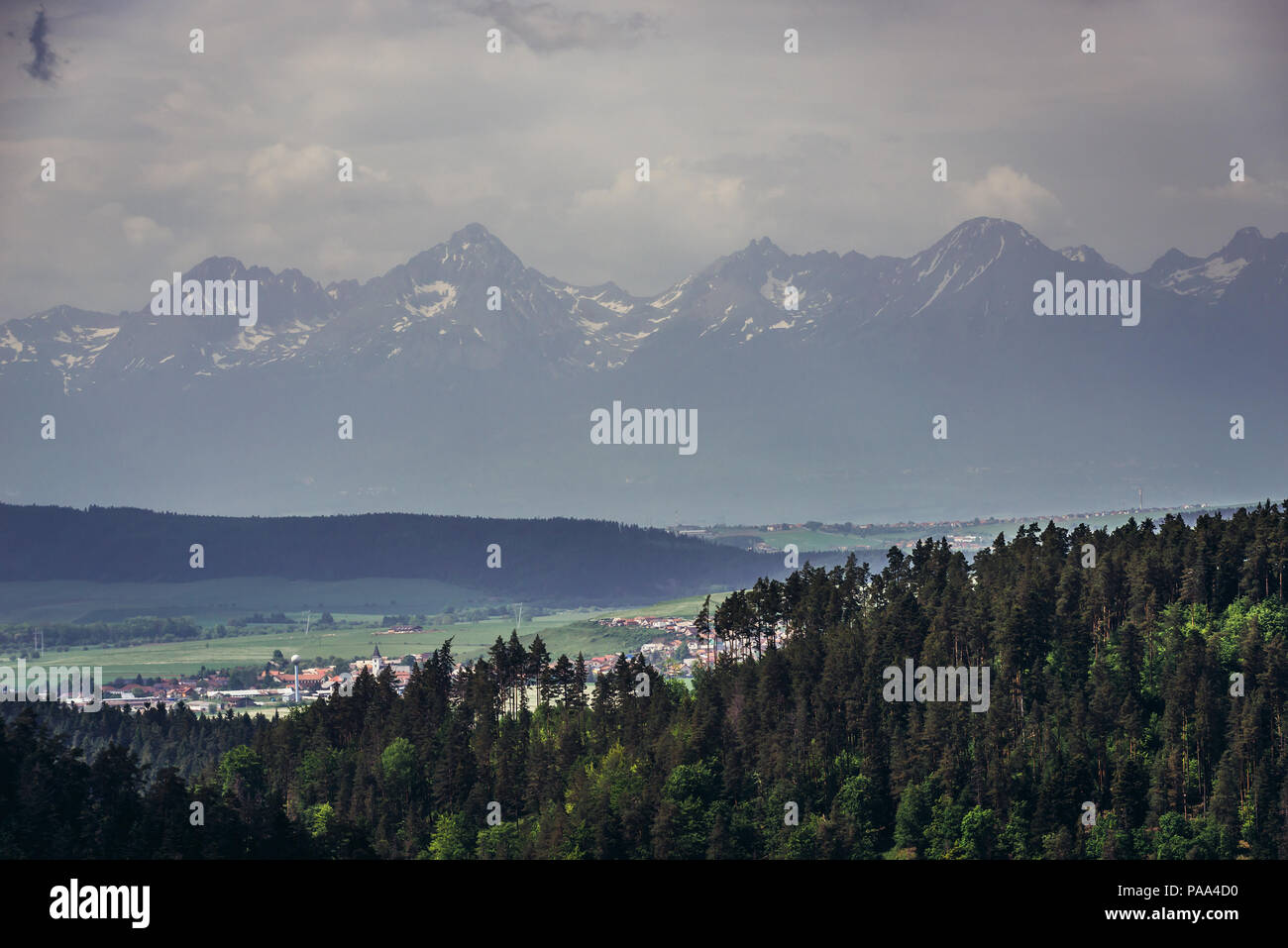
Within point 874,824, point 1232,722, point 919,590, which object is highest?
point 919,590

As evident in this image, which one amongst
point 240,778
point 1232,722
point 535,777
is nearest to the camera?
point 1232,722
